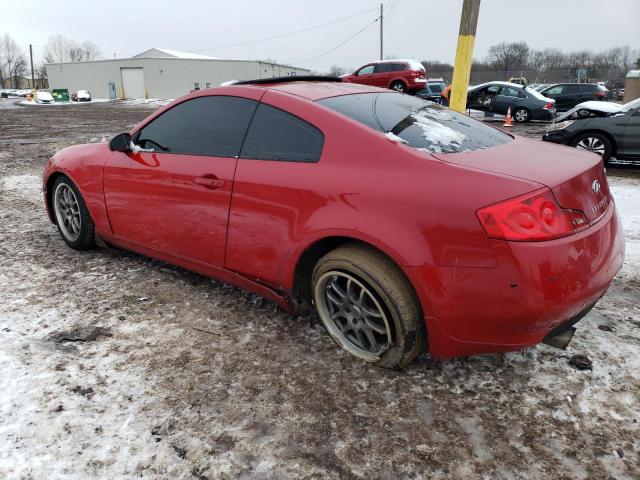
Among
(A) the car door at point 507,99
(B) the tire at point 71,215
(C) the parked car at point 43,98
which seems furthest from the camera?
(C) the parked car at point 43,98

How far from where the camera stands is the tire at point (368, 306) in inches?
87.5

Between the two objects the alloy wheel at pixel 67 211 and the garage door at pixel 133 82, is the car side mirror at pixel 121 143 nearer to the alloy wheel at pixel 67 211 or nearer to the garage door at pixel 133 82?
the alloy wheel at pixel 67 211

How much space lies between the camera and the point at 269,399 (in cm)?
225

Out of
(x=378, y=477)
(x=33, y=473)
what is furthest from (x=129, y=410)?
(x=378, y=477)

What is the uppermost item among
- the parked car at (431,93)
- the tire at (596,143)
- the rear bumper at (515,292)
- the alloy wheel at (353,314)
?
the parked car at (431,93)

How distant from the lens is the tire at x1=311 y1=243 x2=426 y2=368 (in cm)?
222

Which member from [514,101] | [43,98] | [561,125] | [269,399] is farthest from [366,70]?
[43,98]

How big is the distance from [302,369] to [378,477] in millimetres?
781

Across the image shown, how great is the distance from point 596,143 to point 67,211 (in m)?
8.21

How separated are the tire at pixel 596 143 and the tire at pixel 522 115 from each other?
31.8 feet

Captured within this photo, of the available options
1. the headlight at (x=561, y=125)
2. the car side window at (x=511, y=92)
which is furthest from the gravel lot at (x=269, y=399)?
the car side window at (x=511, y=92)

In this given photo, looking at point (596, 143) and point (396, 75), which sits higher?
point (396, 75)

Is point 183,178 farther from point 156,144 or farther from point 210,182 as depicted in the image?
point 156,144

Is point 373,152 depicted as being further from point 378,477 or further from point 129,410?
point 129,410
